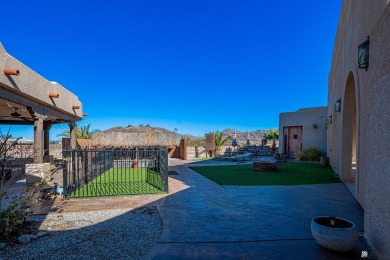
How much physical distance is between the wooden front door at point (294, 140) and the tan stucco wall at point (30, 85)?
1782cm

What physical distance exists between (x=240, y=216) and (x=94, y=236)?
9.96 ft

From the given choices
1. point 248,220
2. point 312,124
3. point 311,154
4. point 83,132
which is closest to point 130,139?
point 83,132

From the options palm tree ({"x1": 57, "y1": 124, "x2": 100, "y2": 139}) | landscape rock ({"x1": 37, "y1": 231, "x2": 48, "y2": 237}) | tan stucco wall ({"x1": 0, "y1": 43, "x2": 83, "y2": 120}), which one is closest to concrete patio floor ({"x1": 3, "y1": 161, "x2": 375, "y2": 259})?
landscape rock ({"x1": 37, "y1": 231, "x2": 48, "y2": 237})

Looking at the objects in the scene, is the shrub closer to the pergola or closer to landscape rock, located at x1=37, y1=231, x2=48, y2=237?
the pergola

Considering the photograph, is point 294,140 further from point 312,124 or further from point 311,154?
point 311,154

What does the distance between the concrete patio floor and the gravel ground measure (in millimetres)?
327

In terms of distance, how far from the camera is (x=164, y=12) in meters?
20.0

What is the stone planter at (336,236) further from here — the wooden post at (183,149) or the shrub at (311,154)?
the wooden post at (183,149)

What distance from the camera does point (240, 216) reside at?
5.64 meters

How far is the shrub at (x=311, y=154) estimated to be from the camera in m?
19.2

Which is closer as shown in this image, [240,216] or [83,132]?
[240,216]

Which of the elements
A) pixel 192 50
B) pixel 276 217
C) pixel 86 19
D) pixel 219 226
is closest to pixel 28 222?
pixel 219 226

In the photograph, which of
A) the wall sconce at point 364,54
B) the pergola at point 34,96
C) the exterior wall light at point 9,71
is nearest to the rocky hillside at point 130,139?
the pergola at point 34,96

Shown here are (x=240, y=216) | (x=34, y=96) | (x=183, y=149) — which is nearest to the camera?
(x=240, y=216)
